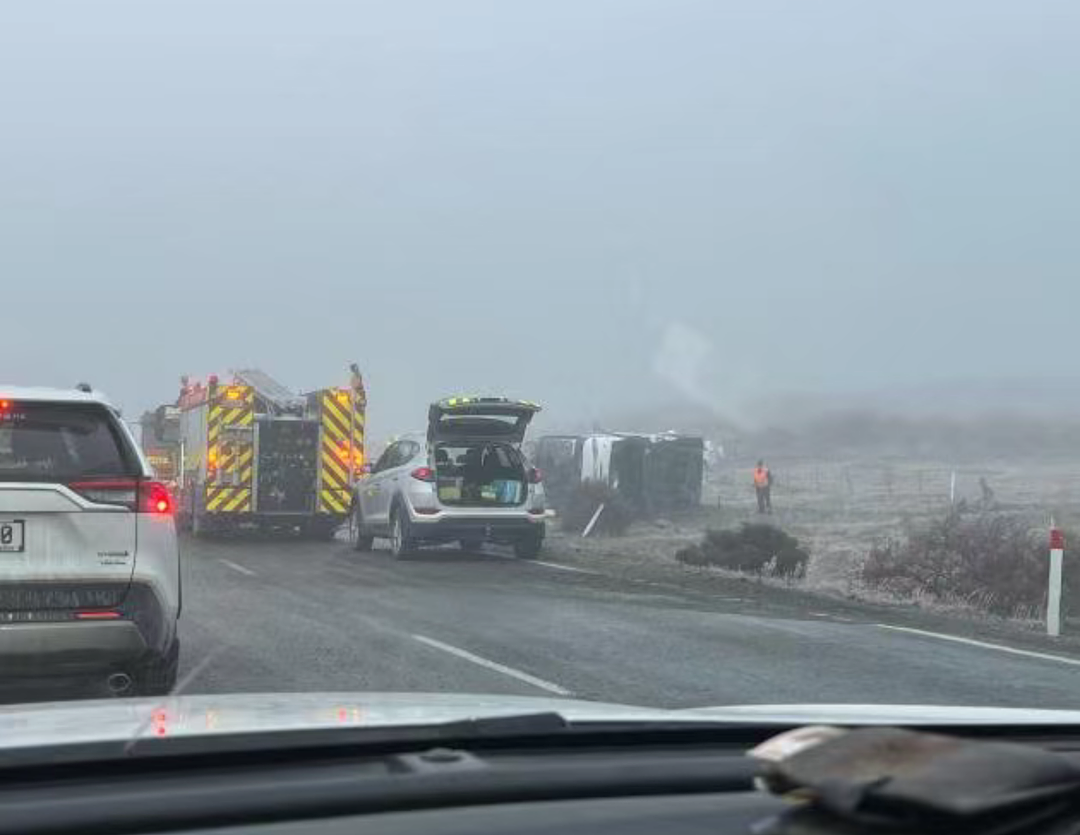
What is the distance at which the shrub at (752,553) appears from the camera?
1656 cm

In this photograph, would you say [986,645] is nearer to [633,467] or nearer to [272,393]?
[272,393]

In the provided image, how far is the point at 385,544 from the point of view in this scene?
2033cm

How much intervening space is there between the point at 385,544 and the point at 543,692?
13.3 m

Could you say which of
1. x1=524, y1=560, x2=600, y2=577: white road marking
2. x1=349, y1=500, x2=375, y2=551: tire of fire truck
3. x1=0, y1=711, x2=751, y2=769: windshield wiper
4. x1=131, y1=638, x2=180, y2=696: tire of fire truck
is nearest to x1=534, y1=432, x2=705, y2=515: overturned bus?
x1=349, y1=500, x2=375, y2=551: tire of fire truck

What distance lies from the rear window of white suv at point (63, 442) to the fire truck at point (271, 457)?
1394 cm

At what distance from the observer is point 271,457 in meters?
19.9

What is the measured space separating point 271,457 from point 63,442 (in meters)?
14.3

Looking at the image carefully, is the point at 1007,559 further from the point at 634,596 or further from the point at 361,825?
the point at 361,825

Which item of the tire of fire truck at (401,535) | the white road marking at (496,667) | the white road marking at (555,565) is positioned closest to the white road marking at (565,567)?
the white road marking at (555,565)

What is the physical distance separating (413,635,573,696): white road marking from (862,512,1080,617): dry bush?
22.3 ft

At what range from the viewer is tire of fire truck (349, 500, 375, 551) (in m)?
18.4

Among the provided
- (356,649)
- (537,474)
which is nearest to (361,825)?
(356,649)

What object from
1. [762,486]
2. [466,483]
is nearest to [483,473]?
[466,483]

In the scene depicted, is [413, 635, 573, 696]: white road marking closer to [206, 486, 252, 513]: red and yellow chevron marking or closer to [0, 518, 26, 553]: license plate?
[0, 518, 26, 553]: license plate
